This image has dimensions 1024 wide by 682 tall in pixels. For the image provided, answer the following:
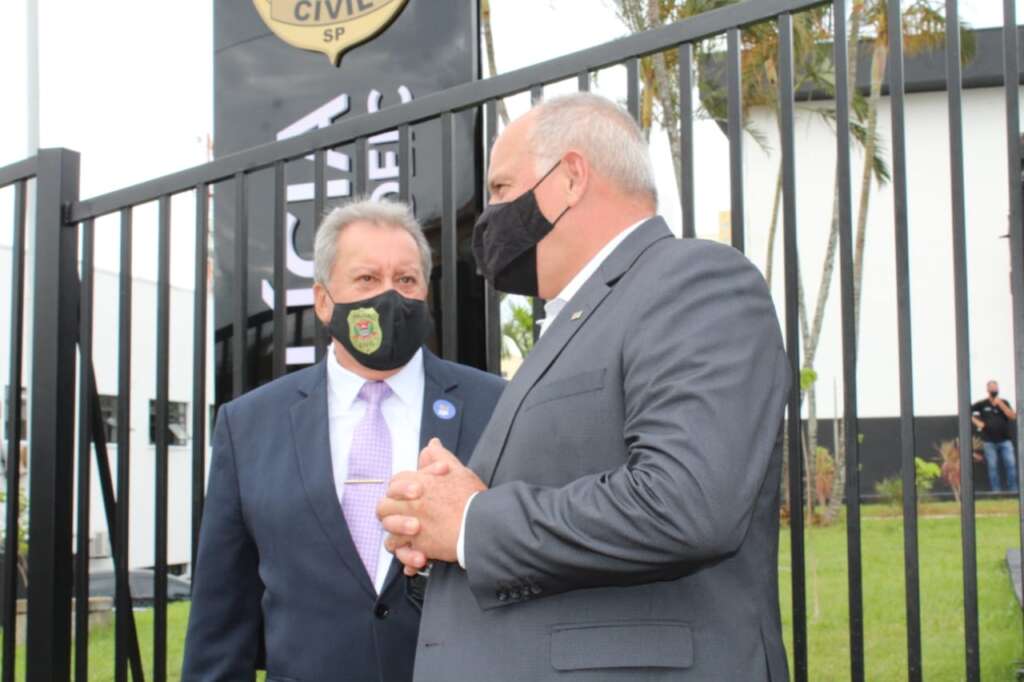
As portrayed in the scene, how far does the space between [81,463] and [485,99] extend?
1651mm

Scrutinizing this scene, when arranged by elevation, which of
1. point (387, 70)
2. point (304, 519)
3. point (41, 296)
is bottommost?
point (304, 519)

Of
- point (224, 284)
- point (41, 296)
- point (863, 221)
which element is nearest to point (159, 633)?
point (41, 296)

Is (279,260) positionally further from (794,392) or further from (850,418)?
(850,418)

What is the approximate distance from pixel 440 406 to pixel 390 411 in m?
0.14

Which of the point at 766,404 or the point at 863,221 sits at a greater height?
the point at 863,221

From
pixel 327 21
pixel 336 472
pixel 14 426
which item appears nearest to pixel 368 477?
pixel 336 472

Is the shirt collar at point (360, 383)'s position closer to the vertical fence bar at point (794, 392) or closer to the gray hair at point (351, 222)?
the gray hair at point (351, 222)

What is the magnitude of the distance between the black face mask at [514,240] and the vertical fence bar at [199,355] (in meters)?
1.17

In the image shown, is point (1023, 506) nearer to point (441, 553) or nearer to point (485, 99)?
point (441, 553)

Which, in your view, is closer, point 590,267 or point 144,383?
point 590,267

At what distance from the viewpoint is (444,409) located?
9.19 ft

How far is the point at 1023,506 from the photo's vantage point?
7.07 ft

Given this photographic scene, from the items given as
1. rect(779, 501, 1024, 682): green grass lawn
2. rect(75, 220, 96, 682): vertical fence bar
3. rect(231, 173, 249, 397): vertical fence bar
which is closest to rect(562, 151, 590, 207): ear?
rect(231, 173, 249, 397): vertical fence bar

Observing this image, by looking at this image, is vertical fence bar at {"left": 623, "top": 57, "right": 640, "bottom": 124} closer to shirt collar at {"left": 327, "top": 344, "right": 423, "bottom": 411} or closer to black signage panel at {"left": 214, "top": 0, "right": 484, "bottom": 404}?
shirt collar at {"left": 327, "top": 344, "right": 423, "bottom": 411}
